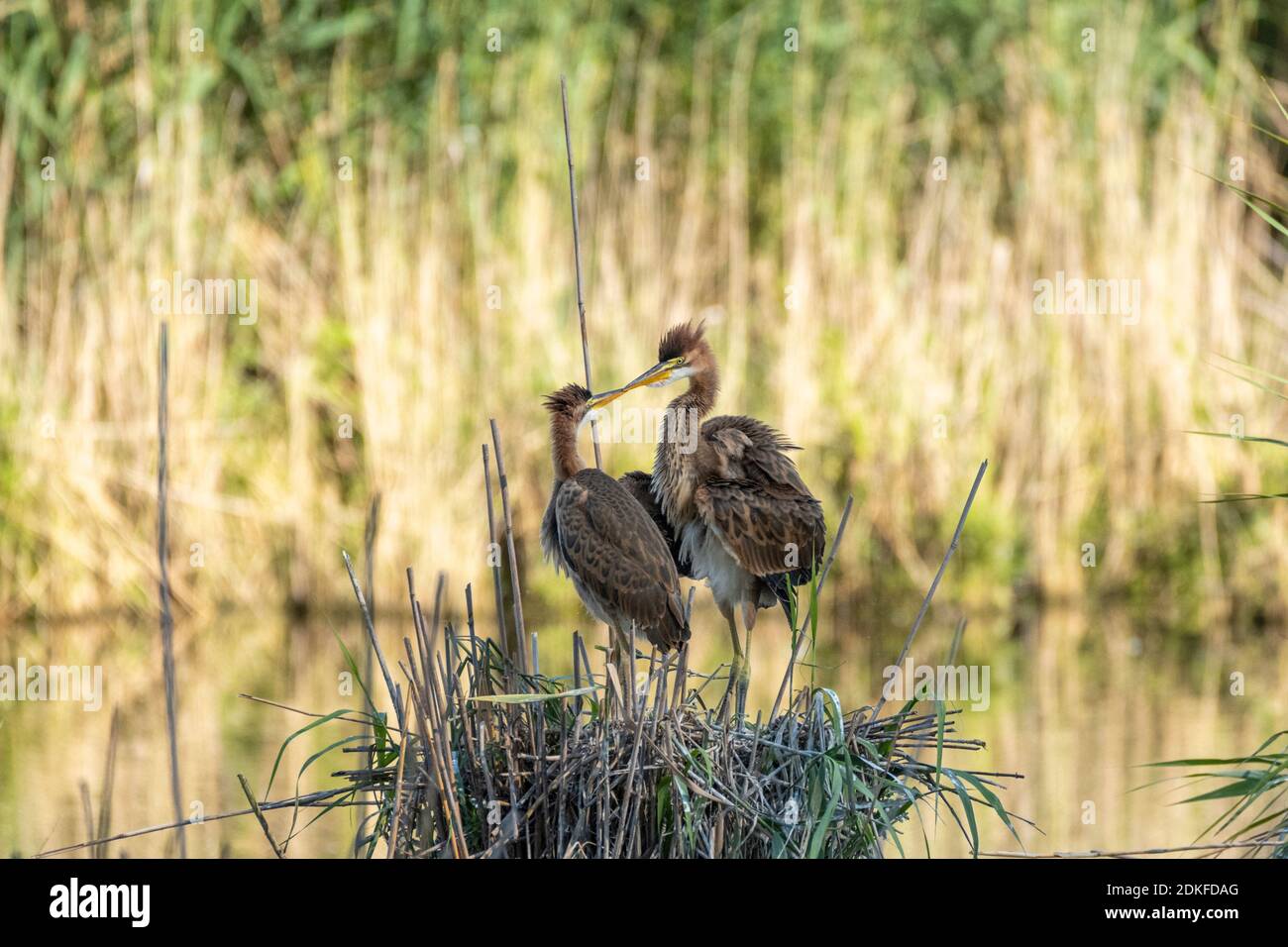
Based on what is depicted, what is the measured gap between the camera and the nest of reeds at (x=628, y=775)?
3723mm

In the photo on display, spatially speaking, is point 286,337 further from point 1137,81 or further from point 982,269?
point 1137,81

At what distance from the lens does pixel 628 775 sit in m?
3.69

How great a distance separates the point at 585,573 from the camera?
4.52 metres

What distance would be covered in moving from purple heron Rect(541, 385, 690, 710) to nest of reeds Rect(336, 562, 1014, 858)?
15.6 inches

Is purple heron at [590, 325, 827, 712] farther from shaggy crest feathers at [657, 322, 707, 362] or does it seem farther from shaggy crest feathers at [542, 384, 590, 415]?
shaggy crest feathers at [542, 384, 590, 415]

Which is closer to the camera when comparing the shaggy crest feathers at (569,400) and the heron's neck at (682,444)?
the shaggy crest feathers at (569,400)

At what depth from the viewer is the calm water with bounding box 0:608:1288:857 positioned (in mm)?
6215

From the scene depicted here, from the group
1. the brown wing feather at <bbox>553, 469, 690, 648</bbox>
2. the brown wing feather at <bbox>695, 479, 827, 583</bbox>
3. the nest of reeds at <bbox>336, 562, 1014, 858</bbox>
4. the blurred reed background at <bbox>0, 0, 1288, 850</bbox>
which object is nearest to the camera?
the nest of reeds at <bbox>336, 562, 1014, 858</bbox>

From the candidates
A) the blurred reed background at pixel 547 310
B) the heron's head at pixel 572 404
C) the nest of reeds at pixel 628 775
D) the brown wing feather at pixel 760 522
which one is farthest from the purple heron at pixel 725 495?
the blurred reed background at pixel 547 310

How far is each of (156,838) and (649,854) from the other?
2.82 m

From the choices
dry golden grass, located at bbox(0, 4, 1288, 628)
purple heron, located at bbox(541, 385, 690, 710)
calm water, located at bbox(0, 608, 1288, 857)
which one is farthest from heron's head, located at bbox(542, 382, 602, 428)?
dry golden grass, located at bbox(0, 4, 1288, 628)

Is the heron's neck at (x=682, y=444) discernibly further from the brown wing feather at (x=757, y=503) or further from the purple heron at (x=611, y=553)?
the purple heron at (x=611, y=553)

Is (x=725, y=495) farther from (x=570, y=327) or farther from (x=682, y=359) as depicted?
(x=570, y=327)

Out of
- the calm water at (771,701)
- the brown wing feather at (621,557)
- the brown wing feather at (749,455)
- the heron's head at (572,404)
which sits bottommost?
the calm water at (771,701)
